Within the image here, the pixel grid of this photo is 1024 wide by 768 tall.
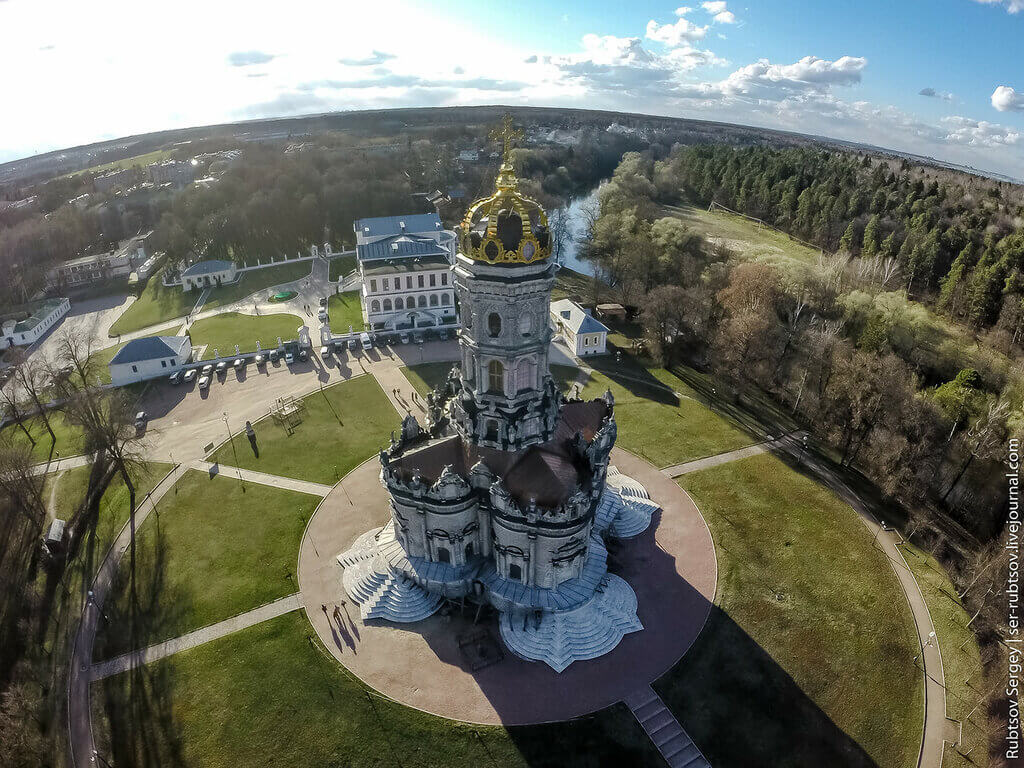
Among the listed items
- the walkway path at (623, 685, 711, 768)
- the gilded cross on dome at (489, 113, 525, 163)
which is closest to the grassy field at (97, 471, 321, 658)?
the walkway path at (623, 685, 711, 768)

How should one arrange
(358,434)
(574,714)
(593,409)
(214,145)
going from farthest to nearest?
(214,145) → (358,434) → (593,409) → (574,714)

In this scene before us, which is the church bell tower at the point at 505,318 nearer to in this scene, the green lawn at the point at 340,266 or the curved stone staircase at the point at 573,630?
the curved stone staircase at the point at 573,630

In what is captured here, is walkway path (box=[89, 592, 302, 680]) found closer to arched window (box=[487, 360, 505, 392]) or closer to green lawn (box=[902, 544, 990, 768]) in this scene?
arched window (box=[487, 360, 505, 392])

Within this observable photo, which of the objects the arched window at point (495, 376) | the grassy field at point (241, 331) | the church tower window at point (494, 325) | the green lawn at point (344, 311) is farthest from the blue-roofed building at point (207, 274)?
the church tower window at point (494, 325)

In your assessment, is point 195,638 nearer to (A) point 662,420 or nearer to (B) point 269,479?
(B) point 269,479

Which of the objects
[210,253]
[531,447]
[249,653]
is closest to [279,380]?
[249,653]

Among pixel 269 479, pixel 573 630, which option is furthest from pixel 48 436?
pixel 573 630

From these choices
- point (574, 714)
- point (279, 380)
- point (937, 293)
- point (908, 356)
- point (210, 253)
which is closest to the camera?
point (574, 714)

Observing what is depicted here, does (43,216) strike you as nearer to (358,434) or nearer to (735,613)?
A: (358,434)
